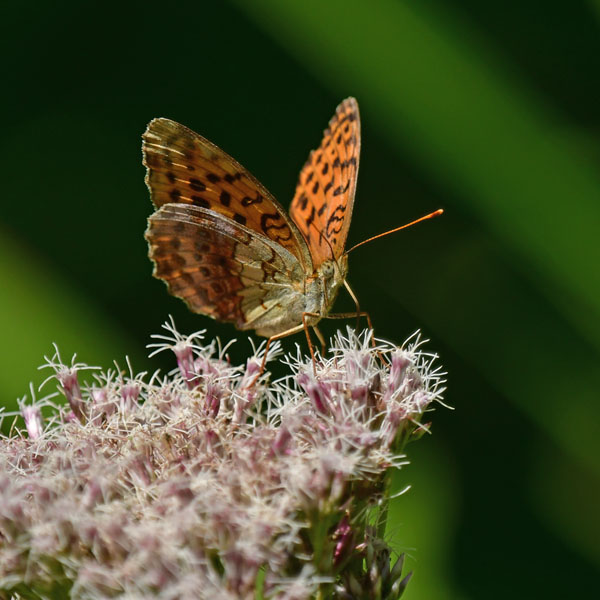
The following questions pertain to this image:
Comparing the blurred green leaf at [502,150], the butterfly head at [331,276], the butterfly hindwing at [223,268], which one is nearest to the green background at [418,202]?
the blurred green leaf at [502,150]

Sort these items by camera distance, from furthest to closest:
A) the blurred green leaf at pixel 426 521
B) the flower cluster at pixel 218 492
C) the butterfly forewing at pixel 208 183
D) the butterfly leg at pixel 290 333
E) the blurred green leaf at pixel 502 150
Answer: the blurred green leaf at pixel 502 150 → the blurred green leaf at pixel 426 521 → the butterfly forewing at pixel 208 183 → the butterfly leg at pixel 290 333 → the flower cluster at pixel 218 492

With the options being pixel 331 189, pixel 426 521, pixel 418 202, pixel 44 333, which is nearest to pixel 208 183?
pixel 331 189

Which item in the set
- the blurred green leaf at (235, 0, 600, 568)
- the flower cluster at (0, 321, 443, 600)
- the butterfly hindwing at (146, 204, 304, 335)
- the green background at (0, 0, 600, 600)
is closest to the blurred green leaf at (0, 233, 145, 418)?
the green background at (0, 0, 600, 600)

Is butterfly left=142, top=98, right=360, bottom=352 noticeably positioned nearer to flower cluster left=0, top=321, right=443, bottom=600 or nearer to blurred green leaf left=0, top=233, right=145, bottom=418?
flower cluster left=0, top=321, right=443, bottom=600

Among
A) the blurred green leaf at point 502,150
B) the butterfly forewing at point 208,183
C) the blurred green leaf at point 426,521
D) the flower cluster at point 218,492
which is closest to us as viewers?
the flower cluster at point 218,492

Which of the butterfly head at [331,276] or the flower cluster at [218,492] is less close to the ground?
the butterfly head at [331,276]

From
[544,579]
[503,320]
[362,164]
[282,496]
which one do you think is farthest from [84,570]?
[362,164]

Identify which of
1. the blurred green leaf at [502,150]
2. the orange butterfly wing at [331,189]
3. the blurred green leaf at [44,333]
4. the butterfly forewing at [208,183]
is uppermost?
the blurred green leaf at [502,150]

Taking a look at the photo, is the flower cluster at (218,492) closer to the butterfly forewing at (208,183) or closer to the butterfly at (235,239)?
the butterfly at (235,239)
